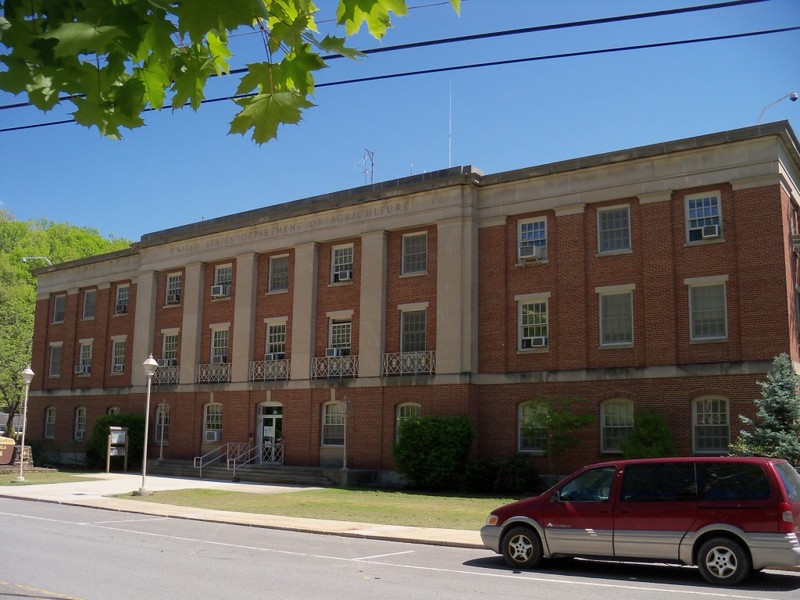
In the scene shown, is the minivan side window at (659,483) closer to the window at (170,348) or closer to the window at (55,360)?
the window at (170,348)

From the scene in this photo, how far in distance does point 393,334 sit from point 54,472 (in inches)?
728

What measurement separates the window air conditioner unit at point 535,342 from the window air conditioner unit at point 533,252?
10.1ft

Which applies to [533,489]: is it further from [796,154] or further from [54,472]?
[54,472]

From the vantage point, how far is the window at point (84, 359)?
155 feet

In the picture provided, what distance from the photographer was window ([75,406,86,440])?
46.5 metres

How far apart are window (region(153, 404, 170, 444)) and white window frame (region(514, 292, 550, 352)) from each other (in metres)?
19.8

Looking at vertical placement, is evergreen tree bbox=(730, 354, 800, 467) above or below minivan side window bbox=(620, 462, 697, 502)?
above

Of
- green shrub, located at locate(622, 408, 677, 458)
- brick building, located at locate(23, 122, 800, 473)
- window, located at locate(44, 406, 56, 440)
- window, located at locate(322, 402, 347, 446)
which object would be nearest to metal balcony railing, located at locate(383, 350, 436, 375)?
brick building, located at locate(23, 122, 800, 473)

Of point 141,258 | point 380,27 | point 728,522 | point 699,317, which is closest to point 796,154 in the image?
point 699,317

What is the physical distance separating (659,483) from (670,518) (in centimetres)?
64

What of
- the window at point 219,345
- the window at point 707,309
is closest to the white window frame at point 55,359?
the window at point 219,345

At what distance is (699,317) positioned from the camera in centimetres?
2745

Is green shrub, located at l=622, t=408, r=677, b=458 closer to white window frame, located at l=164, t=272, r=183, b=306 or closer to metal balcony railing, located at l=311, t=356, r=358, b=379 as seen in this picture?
metal balcony railing, located at l=311, t=356, r=358, b=379

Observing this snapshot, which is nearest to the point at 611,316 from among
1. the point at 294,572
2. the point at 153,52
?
the point at 294,572
